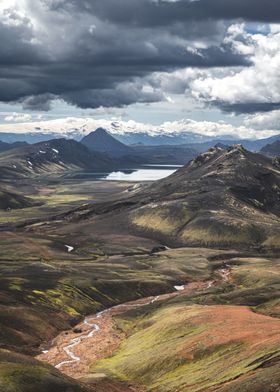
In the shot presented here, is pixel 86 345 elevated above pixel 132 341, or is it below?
below

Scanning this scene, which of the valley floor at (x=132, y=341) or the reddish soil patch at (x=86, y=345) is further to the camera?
the reddish soil patch at (x=86, y=345)

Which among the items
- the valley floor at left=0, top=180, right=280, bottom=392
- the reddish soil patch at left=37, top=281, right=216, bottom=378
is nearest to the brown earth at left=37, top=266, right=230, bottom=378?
the reddish soil patch at left=37, top=281, right=216, bottom=378

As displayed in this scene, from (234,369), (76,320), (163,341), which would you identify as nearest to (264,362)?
(234,369)

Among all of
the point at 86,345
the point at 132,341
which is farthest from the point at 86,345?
the point at 132,341

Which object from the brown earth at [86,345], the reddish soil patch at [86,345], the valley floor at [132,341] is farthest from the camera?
the reddish soil patch at [86,345]

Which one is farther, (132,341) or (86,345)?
(86,345)

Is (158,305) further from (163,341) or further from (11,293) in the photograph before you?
(163,341)

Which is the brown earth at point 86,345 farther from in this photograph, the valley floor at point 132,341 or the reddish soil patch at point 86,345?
the valley floor at point 132,341

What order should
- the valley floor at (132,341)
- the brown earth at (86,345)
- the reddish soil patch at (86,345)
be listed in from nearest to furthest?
the valley floor at (132,341) → the brown earth at (86,345) → the reddish soil patch at (86,345)

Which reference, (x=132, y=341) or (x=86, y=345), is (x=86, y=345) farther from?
(x=132, y=341)

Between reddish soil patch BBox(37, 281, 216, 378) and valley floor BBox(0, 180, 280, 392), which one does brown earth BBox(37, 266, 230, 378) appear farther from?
valley floor BBox(0, 180, 280, 392)

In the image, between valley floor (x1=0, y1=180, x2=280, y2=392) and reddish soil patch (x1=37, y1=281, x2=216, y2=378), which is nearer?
valley floor (x1=0, y1=180, x2=280, y2=392)

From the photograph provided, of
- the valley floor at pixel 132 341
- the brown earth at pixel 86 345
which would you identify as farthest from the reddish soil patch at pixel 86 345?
the valley floor at pixel 132 341
